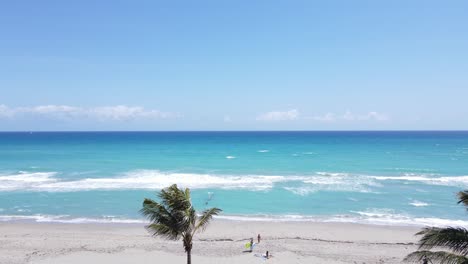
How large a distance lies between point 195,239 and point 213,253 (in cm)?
250

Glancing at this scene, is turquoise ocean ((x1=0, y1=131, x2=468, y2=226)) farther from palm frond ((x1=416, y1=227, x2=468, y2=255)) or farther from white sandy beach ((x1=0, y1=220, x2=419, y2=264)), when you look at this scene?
palm frond ((x1=416, y1=227, x2=468, y2=255))

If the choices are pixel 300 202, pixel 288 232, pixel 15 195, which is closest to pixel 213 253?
pixel 288 232

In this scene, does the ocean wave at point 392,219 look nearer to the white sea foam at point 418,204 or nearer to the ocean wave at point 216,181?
the white sea foam at point 418,204

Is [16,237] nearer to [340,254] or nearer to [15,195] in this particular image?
Result: [15,195]

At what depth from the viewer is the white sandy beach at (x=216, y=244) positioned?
1592cm

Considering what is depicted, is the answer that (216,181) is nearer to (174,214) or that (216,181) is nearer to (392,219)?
(392,219)

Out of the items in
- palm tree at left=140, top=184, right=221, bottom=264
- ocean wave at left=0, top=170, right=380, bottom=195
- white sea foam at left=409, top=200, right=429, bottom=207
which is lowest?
white sea foam at left=409, top=200, right=429, bottom=207

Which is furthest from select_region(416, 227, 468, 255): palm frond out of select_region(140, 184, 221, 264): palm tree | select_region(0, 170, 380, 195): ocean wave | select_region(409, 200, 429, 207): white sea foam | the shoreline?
select_region(0, 170, 380, 195): ocean wave

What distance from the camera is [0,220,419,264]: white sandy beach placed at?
52.2 feet

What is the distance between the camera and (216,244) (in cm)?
1788

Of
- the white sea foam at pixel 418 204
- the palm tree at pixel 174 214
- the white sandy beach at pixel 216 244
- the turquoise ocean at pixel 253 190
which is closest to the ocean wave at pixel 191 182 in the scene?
the turquoise ocean at pixel 253 190

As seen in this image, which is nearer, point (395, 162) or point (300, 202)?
point (300, 202)

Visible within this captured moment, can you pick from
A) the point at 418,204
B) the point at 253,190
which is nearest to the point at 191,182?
the point at 253,190

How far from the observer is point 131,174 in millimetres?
42062
